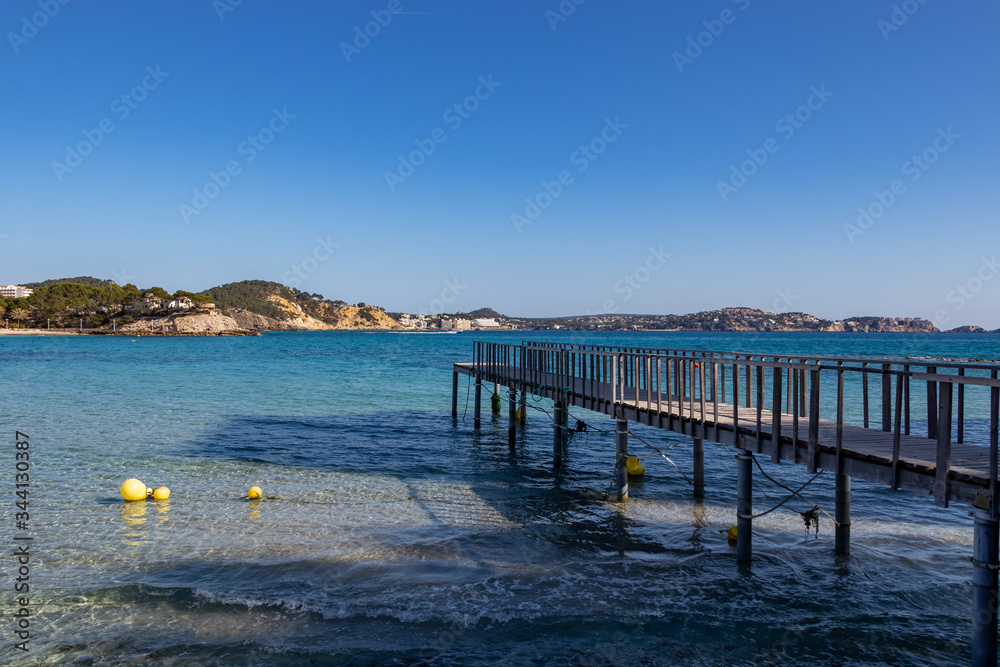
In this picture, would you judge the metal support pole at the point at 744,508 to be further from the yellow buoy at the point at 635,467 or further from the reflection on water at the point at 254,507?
the reflection on water at the point at 254,507

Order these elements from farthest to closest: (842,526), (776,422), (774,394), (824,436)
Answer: (842,526) → (774,394) → (776,422) → (824,436)

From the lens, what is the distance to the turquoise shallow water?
7281mm

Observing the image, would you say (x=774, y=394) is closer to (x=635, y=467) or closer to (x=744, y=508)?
(x=744, y=508)

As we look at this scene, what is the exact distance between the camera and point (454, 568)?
9.53 metres

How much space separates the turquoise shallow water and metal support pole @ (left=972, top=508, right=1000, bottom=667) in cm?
98

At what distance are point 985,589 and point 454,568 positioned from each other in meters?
6.68

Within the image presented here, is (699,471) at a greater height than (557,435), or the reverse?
(557,435)

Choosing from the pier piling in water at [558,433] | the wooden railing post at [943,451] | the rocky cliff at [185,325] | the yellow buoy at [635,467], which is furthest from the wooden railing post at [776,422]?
the rocky cliff at [185,325]

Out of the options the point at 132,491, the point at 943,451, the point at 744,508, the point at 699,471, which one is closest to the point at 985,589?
the point at 943,451

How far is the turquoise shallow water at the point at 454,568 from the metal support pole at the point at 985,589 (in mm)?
977

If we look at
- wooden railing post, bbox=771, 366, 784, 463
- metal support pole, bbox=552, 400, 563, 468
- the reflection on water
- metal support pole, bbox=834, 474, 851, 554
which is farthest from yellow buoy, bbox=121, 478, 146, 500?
metal support pole, bbox=834, 474, 851, 554

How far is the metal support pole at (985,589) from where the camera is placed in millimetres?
5953

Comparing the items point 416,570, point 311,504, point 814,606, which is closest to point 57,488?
point 311,504

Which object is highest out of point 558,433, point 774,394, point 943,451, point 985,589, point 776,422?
point 774,394
